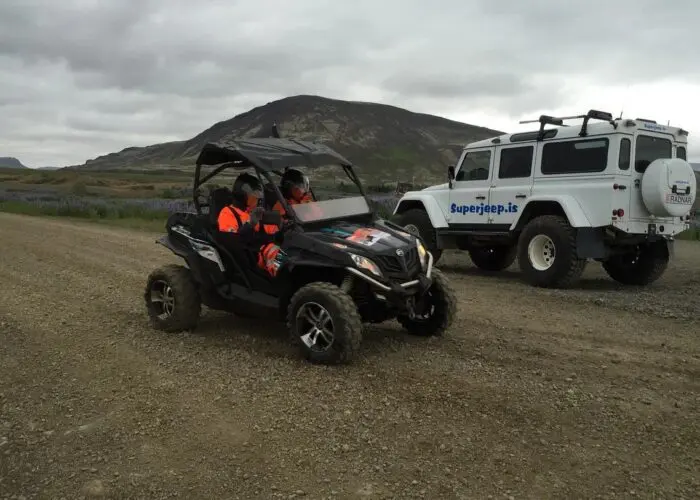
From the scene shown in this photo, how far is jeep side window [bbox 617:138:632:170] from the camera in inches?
384

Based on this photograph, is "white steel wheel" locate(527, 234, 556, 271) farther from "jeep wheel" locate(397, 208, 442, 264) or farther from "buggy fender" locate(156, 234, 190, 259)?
"buggy fender" locate(156, 234, 190, 259)

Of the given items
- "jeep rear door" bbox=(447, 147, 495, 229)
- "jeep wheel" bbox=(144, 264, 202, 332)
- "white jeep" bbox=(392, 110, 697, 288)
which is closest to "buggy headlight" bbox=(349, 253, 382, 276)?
"jeep wheel" bbox=(144, 264, 202, 332)

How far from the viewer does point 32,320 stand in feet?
23.5

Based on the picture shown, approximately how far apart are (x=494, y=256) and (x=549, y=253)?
7.55ft

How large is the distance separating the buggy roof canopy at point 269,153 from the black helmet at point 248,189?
157 mm

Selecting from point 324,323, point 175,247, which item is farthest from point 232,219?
point 324,323

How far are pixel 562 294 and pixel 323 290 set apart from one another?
5.35 meters

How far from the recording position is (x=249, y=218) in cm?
624

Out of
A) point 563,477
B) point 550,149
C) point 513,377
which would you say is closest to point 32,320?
point 513,377

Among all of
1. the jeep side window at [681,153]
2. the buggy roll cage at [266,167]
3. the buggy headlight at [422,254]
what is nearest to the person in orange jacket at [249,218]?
the buggy roll cage at [266,167]

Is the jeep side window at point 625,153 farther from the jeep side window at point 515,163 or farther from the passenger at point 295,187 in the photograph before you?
the passenger at point 295,187

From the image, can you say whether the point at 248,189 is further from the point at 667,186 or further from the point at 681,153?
the point at 681,153

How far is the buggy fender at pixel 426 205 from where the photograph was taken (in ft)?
40.4

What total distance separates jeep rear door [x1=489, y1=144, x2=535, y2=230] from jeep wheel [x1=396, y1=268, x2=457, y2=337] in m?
5.09
